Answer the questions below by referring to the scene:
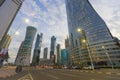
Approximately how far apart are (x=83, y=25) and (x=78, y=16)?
23707mm

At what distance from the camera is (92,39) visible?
5448 inches

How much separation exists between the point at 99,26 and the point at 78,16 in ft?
163

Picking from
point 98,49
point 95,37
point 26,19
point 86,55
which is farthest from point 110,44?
point 26,19

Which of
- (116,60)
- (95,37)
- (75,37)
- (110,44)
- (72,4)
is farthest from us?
(72,4)

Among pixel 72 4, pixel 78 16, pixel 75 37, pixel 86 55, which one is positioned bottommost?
pixel 86 55

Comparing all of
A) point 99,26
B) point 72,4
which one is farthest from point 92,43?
point 72,4

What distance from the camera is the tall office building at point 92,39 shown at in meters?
111

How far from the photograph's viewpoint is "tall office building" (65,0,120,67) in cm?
11075

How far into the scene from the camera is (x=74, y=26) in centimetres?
17950

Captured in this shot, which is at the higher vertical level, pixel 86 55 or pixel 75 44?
pixel 75 44

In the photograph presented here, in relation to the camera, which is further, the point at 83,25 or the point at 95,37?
the point at 83,25

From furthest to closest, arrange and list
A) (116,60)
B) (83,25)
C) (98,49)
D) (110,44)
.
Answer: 1. (83,25)
2. (98,49)
3. (110,44)
4. (116,60)

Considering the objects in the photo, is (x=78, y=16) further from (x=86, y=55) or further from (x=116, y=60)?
(x=116, y=60)

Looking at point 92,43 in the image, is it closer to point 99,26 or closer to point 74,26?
point 99,26
